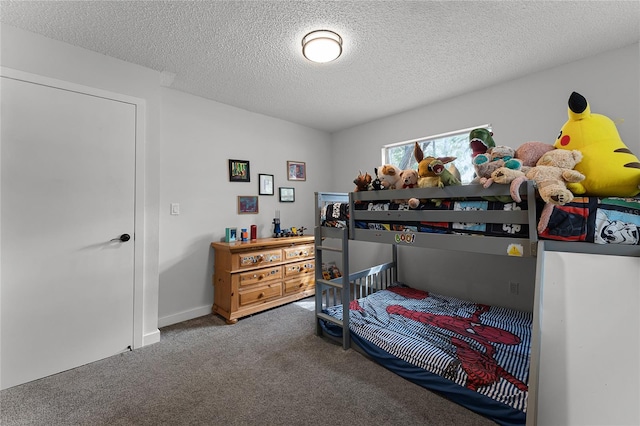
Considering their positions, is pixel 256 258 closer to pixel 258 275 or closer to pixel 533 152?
pixel 258 275

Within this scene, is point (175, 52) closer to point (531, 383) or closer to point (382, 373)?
point (382, 373)

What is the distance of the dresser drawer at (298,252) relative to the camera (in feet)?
10.7

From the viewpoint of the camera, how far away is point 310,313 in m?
3.01

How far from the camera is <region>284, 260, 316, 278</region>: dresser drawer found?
3281 mm

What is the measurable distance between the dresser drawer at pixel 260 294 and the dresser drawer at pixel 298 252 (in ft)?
1.17

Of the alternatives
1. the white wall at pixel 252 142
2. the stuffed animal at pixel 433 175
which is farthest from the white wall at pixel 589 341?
the white wall at pixel 252 142

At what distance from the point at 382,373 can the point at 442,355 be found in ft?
1.52

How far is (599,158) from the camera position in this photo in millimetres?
1389

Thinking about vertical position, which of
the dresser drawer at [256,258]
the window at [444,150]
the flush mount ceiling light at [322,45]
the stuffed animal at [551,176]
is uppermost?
the flush mount ceiling light at [322,45]

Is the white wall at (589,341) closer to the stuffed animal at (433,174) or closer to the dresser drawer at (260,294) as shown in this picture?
the stuffed animal at (433,174)

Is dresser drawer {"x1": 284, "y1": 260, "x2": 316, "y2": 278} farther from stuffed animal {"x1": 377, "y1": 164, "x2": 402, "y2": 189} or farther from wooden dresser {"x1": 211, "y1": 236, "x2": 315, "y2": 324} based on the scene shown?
stuffed animal {"x1": 377, "y1": 164, "x2": 402, "y2": 189}

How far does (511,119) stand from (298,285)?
2989mm

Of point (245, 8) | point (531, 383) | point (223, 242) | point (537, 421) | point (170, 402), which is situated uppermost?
point (245, 8)

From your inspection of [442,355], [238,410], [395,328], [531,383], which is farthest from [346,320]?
[531,383]
